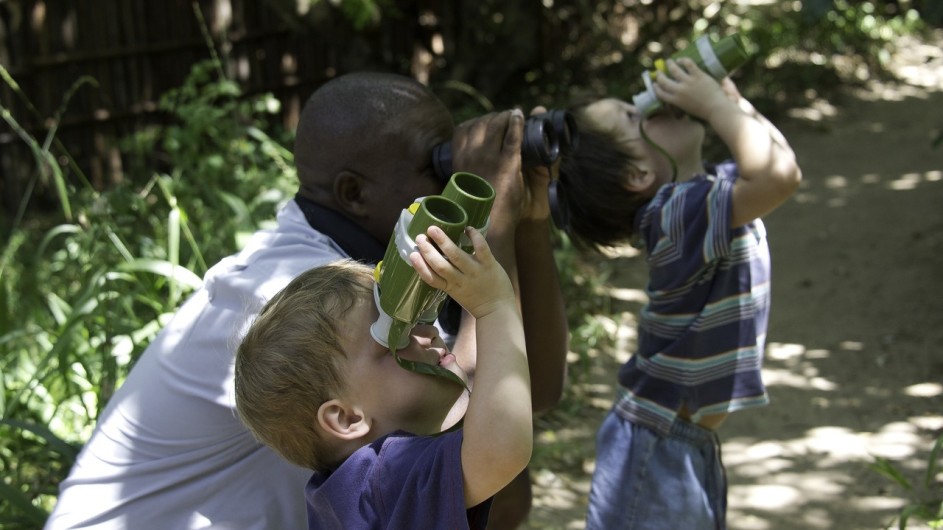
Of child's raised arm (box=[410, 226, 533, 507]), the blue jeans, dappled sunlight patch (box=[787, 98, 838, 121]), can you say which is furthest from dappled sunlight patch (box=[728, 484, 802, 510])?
dappled sunlight patch (box=[787, 98, 838, 121])

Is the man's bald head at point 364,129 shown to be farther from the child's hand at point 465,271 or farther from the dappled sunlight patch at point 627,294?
the dappled sunlight patch at point 627,294

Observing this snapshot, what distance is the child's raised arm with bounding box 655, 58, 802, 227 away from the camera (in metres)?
2.33

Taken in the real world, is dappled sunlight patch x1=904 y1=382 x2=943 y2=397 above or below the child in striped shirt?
below

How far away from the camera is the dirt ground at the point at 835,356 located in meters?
3.68

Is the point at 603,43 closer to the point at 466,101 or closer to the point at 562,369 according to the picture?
the point at 466,101

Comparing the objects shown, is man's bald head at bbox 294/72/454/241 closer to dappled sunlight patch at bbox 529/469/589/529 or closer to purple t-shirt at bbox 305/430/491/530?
purple t-shirt at bbox 305/430/491/530

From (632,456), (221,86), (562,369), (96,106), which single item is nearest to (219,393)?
(562,369)

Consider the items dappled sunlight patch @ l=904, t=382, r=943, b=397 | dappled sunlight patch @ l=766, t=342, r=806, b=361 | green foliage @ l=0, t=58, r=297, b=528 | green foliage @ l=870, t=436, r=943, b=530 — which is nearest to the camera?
green foliage @ l=870, t=436, r=943, b=530

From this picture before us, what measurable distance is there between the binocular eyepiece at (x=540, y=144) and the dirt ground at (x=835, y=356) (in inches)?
71.4

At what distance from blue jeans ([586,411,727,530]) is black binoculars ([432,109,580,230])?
0.78m

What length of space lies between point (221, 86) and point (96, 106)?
291cm

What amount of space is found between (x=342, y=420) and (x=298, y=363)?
0.11m

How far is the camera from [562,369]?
2365 millimetres

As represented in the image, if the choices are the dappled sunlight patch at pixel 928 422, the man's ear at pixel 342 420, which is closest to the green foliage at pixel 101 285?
the man's ear at pixel 342 420
